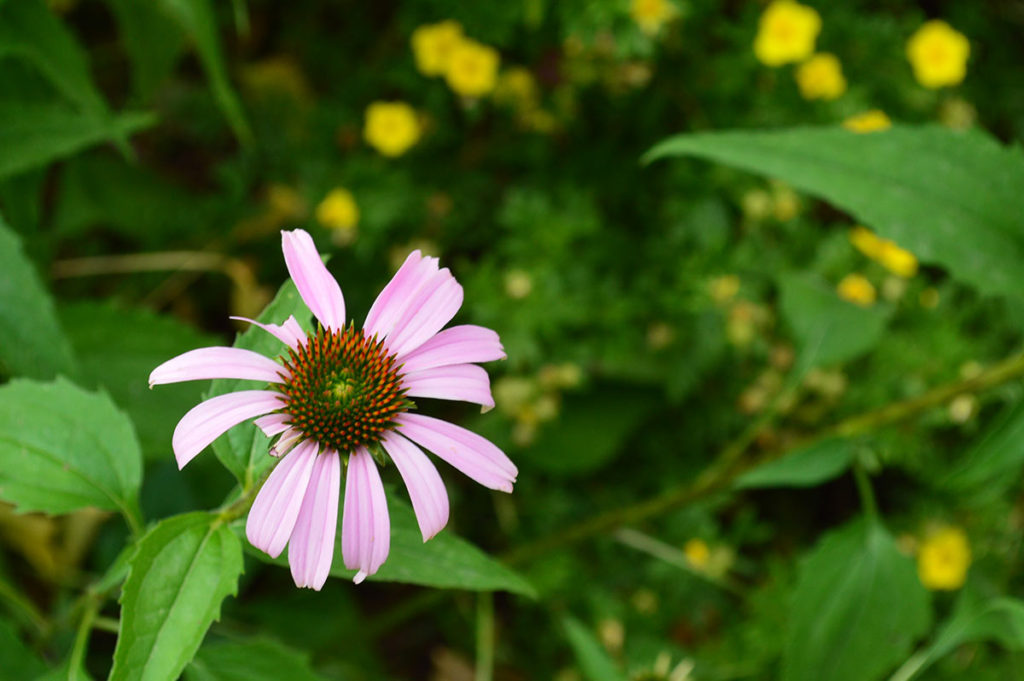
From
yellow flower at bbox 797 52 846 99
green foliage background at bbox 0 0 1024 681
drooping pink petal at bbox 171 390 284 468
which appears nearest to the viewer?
drooping pink petal at bbox 171 390 284 468

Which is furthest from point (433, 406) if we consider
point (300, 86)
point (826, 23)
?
point (826, 23)

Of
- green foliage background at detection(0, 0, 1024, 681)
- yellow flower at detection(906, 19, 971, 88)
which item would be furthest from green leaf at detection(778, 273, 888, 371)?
yellow flower at detection(906, 19, 971, 88)

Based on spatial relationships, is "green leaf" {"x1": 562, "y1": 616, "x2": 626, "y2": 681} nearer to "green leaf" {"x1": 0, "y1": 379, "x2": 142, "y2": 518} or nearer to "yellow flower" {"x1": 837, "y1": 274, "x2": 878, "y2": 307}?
"green leaf" {"x1": 0, "y1": 379, "x2": 142, "y2": 518}

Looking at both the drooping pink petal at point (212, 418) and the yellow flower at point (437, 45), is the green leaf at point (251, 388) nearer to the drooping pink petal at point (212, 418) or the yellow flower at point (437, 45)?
the drooping pink petal at point (212, 418)

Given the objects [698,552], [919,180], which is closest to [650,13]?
[919,180]

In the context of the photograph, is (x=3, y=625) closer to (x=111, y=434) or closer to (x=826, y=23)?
(x=111, y=434)
